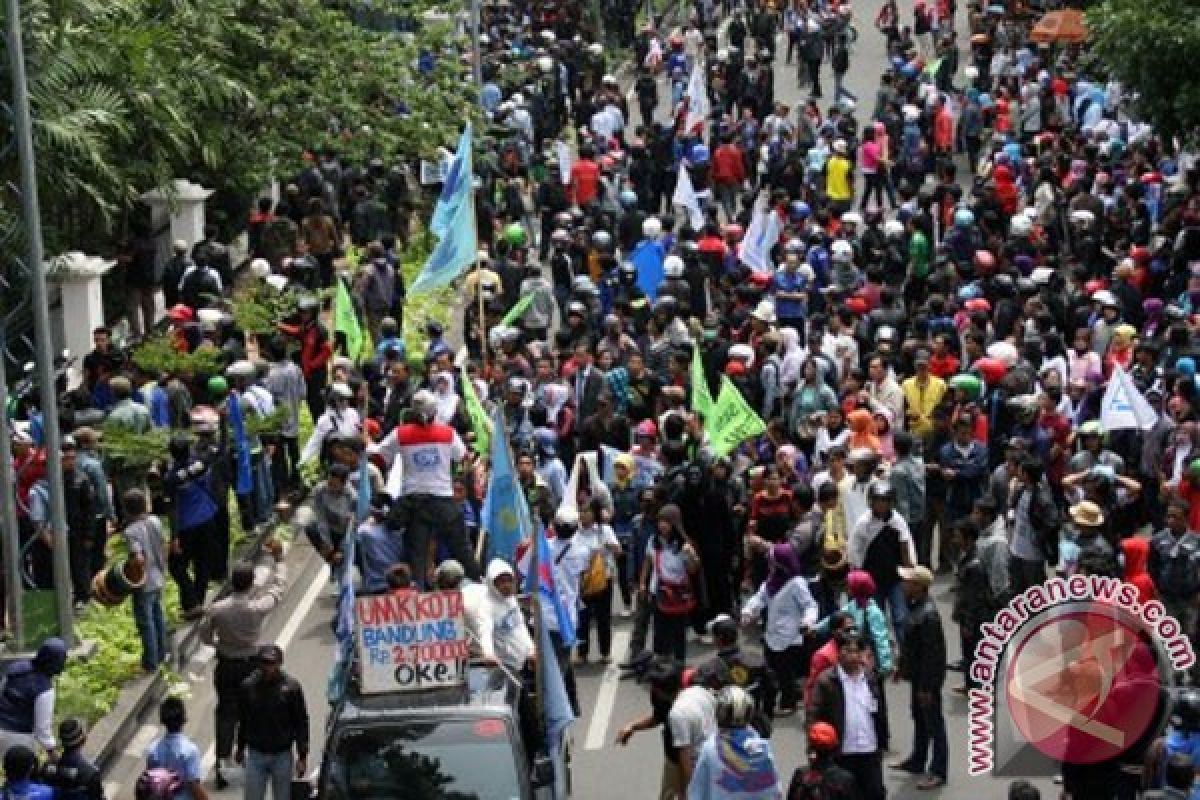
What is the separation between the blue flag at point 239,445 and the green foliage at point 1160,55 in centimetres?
1120

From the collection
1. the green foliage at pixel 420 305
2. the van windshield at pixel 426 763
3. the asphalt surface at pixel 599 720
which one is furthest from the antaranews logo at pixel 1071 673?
the green foliage at pixel 420 305

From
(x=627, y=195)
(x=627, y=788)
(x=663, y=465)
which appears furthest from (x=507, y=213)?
(x=627, y=788)

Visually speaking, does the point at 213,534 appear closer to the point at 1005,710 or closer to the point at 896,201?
the point at 1005,710

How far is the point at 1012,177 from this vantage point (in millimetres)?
34531

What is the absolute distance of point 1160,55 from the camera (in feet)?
103

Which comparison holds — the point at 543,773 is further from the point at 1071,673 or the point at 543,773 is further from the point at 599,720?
the point at 599,720

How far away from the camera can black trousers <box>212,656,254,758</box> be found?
19516mm

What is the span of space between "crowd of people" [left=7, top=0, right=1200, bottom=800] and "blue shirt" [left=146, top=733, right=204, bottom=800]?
0.08 feet

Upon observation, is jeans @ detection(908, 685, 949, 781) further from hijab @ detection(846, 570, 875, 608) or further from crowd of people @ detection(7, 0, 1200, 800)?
hijab @ detection(846, 570, 875, 608)

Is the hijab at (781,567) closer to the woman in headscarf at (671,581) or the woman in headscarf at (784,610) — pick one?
the woman in headscarf at (784,610)

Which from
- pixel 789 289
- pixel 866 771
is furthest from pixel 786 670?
pixel 789 289

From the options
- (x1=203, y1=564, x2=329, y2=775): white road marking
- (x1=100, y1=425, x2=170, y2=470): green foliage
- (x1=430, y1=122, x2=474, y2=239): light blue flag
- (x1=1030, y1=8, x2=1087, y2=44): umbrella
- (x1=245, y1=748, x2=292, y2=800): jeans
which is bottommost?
(x1=203, y1=564, x2=329, y2=775): white road marking

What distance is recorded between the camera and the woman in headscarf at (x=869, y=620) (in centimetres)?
1836

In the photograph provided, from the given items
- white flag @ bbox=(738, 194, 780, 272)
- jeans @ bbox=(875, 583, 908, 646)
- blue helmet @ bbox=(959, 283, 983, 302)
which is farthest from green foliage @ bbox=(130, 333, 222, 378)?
jeans @ bbox=(875, 583, 908, 646)
